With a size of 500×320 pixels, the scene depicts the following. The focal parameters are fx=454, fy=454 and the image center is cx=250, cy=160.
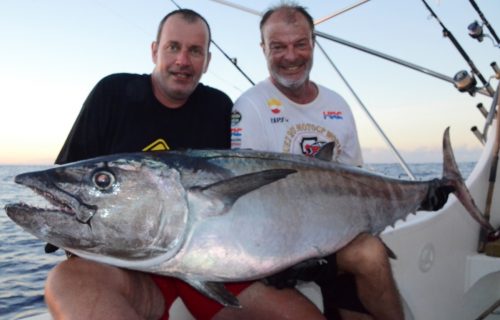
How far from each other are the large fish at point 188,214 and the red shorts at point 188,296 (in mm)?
459

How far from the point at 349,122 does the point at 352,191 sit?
0.86m

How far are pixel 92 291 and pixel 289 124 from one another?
1409 mm

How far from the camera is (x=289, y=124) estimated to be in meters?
2.61

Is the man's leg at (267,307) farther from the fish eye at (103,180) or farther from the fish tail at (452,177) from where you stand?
the fish tail at (452,177)

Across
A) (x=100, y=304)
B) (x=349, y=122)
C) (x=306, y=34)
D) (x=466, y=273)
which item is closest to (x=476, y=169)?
(x=466, y=273)

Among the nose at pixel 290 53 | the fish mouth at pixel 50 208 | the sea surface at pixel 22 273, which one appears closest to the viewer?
the fish mouth at pixel 50 208

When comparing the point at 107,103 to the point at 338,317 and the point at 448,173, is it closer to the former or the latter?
the point at 338,317

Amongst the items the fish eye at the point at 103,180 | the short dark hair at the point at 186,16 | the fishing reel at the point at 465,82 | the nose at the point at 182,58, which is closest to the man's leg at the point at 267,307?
the fish eye at the point at 103,180

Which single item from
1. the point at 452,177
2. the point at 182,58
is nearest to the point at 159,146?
the point at 182,58

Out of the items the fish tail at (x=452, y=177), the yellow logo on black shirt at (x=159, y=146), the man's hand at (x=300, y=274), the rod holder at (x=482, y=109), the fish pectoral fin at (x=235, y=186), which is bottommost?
the man's hand at (x=300, y=274)

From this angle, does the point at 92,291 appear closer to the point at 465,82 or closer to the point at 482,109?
the point at 465,82

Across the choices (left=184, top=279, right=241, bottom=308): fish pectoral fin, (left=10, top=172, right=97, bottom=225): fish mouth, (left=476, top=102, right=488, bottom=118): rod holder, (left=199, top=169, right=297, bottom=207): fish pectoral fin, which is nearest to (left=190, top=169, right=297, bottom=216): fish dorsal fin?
(left=199, top=169, right=297, bottom=207): fish pectoral fin

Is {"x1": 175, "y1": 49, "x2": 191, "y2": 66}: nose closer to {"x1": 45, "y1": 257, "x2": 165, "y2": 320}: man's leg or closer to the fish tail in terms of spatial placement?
{"x1": 45, "y1": 257, "x2": 165, "y2": 320}: man's leg

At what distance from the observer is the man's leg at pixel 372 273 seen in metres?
2.04
